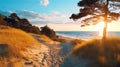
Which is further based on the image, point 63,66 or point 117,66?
point 63,66

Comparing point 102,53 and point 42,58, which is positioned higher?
point 102,53

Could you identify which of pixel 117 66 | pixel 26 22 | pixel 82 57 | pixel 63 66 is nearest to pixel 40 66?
pixel 63 66

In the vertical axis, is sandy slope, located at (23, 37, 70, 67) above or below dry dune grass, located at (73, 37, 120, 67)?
below

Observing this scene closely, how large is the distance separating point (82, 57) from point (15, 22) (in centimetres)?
5508

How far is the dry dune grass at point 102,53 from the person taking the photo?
44.2 ft

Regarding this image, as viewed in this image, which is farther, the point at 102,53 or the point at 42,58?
the point at 42,58

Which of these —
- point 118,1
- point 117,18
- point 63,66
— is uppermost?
point 118,1

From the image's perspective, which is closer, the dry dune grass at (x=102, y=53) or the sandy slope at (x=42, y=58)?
the dry dune grass at (x=102, y=53)

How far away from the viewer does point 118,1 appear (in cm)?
2411

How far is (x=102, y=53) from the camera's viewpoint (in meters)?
15.9

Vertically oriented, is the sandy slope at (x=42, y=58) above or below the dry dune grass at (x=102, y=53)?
below

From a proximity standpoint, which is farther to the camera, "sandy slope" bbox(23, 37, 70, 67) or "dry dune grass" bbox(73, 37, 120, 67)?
"sandy slope" bbox(23, 37, 70, 67)

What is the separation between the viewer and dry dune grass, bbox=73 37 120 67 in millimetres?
13469

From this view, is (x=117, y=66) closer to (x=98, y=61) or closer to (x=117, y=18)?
(x=98, y=61)
